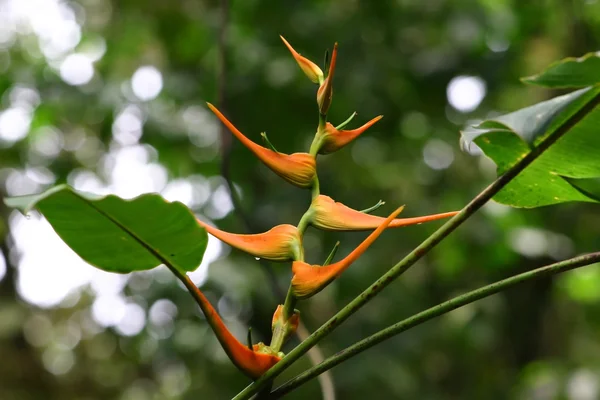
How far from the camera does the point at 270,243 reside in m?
0.39

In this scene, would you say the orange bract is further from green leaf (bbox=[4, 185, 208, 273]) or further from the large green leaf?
the large green leaf

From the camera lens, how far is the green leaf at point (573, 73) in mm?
377

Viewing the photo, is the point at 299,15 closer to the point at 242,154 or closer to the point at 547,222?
the point at 242,154

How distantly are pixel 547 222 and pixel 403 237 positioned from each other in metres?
0.46

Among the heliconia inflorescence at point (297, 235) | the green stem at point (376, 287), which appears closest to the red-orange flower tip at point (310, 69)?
the heliconia inflorescence at point (297, 235)

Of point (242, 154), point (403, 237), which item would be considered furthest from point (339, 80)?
point (403, 237)

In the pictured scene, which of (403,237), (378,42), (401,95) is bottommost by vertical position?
(403,237)

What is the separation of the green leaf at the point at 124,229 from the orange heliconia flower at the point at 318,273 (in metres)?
0.06

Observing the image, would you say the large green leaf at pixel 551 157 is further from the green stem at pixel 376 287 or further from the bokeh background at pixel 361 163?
the bokeh background at pixel 361 163

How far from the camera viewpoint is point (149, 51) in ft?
8.11

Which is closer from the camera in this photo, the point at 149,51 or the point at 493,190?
the point at 493,190

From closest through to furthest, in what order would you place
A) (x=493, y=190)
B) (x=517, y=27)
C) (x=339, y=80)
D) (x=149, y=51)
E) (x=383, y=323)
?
(x=493, y=190), (x=339, y=80), (x=383, y=323), (x=517, y=27), (x=149, y=51)

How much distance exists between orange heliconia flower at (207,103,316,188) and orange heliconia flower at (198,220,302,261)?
0.03m

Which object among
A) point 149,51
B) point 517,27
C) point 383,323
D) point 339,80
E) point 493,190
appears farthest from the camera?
point 149,51
